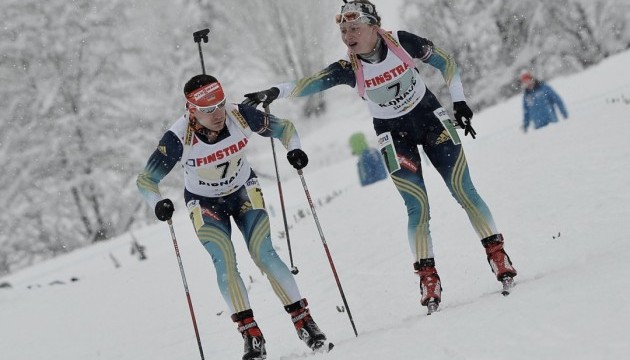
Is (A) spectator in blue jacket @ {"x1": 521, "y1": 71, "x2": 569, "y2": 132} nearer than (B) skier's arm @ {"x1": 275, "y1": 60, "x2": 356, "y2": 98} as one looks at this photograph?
No

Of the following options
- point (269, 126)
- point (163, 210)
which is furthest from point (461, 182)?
point (163, 210)

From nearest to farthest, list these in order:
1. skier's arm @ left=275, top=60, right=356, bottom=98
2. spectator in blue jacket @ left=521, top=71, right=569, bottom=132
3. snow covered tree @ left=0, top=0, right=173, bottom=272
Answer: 1. skier's arm @ left=275, top=60, right=356, bottom=98
2. spectator in blue jacket @ left=521, top=71, right=569, bottom=132
3. snow covered tree @ left=0, top=0, right=173, bottom=272

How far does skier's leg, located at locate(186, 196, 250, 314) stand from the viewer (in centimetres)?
526

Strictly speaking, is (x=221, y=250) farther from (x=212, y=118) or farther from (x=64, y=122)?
(x=64, y=122)

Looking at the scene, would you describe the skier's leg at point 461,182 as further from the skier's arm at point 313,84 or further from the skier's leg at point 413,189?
the skier's arm at point 313,84

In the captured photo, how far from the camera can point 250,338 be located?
202 inches

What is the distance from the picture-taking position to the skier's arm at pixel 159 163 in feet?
16.8

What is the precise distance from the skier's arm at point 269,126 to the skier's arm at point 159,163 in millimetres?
585

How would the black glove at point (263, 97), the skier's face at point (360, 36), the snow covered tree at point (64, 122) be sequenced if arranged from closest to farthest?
the skier's face at point (360, 36)
the black glove at point (263, 97)
the snow covered tree at point (64, 122)

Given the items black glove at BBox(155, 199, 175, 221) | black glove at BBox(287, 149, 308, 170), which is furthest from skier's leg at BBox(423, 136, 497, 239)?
black glove at BBox(155, 199, 175, 221)

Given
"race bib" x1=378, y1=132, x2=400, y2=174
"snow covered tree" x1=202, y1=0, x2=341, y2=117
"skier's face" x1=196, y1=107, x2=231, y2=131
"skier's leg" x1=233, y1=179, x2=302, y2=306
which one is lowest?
"skier's leg" x1=233, y1=179, x2=302, y2=306

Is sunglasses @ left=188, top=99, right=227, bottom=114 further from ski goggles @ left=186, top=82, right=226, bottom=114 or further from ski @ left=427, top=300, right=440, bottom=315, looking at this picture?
ski @ left=427, top=300, right=440, bottom=315

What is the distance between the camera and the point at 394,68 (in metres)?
5.23

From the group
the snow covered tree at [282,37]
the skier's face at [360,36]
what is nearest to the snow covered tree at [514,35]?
the snow covered tree at [282,37]
